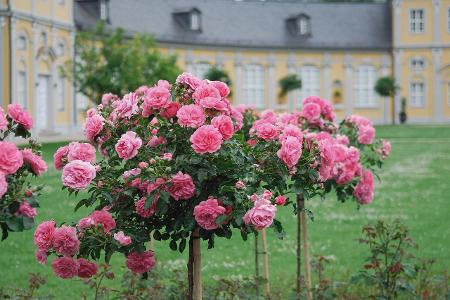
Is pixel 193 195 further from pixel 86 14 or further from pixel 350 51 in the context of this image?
pixel 350 51

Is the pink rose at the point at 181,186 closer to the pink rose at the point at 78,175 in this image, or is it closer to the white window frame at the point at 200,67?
the pink rose at the point at 78,175

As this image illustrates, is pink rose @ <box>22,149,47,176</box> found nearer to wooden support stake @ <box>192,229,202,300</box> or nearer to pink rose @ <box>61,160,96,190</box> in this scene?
pink rose @ <box>61,160,96,190</box>

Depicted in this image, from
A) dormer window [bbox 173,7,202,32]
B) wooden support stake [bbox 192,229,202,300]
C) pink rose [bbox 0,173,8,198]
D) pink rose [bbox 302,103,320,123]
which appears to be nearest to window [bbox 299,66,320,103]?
dormer window [bbox 173,7,202,32]

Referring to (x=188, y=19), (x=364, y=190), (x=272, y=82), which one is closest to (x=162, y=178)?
(x=364, y=190)

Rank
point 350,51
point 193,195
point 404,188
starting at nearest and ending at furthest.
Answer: point 193,195 < point 404,188 < point 350,51

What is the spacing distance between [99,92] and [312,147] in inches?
1015

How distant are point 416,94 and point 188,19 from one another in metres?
15.0

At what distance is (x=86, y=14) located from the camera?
40.1m

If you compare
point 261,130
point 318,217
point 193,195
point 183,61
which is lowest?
point 318,217

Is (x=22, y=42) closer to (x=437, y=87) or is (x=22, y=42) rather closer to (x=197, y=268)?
(x=437, y=87)

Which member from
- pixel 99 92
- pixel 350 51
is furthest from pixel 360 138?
pixel 350 51

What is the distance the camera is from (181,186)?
393 centimetres

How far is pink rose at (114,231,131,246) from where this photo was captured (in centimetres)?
403

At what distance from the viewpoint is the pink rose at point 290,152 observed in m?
4.16
